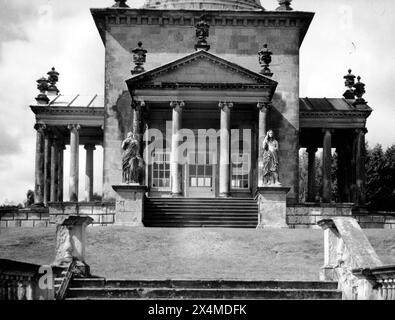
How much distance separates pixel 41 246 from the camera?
24.6 m

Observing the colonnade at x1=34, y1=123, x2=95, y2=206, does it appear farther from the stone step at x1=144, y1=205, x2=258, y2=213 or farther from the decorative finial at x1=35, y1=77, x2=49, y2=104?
the stone step at x1=144, y1=205, x2=258, y2=213

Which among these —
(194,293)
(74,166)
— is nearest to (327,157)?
(74,166)

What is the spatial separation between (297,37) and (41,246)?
23.8m

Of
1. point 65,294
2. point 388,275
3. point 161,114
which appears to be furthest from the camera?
point 161,114

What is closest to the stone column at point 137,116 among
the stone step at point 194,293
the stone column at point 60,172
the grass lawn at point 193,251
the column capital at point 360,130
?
the grass lawn at point 193,251

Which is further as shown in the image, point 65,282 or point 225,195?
point 225,195

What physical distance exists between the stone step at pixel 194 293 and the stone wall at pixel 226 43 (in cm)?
2595

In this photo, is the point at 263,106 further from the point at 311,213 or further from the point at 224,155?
the point at 311,213

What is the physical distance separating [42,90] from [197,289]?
106 feet

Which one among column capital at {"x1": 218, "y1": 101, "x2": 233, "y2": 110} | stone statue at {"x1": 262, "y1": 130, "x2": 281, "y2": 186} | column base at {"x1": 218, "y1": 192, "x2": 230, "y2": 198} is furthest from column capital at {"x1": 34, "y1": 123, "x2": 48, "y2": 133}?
stone statue at {"x1": 262, "y1": 130, "x2": 281, "y2": 186}

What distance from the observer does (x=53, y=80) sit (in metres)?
49.9
